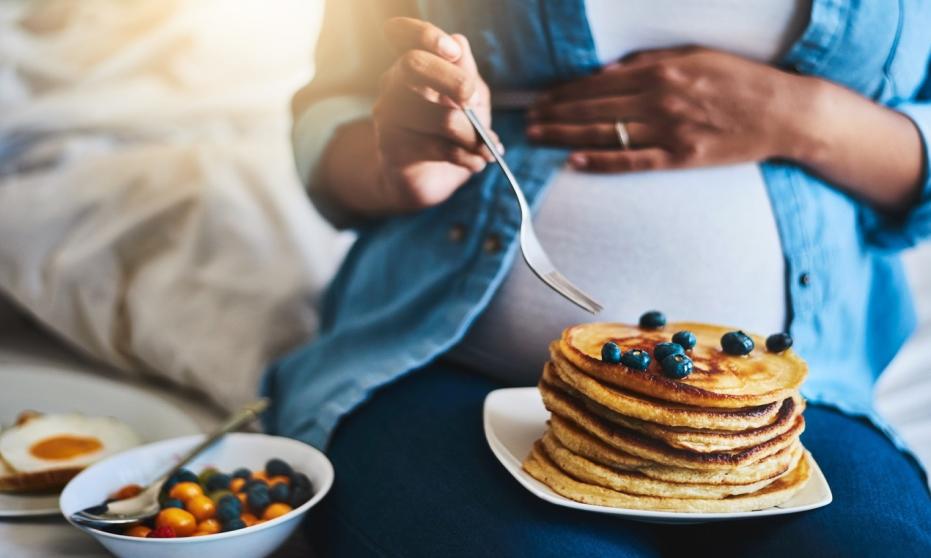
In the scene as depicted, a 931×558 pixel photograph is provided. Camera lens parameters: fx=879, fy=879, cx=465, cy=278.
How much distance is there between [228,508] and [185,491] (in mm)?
45

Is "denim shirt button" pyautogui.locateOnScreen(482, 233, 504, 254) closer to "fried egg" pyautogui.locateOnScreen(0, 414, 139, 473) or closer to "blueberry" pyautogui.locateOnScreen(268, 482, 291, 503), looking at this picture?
"blueberry" pyautogui.locateOnScreen(268, 482, 291, 503)

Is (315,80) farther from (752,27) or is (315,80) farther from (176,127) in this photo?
(176,127)

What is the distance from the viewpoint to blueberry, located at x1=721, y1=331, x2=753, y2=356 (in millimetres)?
643

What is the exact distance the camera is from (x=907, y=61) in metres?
0.81

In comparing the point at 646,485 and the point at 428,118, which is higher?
the point at 428,118

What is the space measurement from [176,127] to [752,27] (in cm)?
107

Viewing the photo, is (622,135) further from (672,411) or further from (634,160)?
(672,411)

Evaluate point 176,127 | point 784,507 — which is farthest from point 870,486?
point 176,127

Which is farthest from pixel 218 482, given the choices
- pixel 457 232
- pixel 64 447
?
pixel 457 232

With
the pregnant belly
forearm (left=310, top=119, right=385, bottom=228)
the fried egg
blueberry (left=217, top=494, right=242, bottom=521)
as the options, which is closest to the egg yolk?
the fried egg

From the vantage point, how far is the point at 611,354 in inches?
23.6

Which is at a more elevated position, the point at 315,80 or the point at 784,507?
the point at 315,80

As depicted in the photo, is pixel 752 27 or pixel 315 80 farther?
pixel 315 80

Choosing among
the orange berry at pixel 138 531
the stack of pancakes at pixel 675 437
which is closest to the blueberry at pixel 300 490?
the orange berry at pixel 138 531
